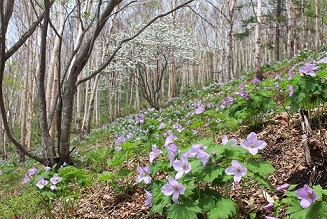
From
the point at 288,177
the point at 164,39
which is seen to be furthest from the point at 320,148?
the point at 164,39

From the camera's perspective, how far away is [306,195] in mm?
1091

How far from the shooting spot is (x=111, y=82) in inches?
741

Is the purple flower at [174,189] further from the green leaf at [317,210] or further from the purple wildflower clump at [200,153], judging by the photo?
the green leaf at [317,210]

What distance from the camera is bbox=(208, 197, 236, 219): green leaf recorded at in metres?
1.35

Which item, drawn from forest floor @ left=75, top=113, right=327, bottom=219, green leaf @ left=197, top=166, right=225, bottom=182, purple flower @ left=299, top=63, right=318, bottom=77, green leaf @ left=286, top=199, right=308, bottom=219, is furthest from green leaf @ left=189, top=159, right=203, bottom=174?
purple flower @ left=299, top=63, right=318, bottom=77

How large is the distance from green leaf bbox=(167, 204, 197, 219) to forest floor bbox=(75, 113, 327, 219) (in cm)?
73

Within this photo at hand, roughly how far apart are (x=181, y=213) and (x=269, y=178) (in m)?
1.25

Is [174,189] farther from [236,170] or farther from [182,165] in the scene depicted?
[236,170]

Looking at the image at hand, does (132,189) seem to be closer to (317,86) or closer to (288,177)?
(288,177)

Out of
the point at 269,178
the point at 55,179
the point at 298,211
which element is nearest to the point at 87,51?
the point at 55,179

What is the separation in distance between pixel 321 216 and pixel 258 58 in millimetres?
8405

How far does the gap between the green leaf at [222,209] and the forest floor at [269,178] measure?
0.60m

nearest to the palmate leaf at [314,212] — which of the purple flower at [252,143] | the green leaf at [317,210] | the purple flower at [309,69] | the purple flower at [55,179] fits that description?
the green leaf at [317,210]

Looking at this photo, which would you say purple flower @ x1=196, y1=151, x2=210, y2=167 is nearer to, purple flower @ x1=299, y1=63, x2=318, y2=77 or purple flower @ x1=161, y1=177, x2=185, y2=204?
purple flower @ x1=161, y1=177, x2=185, y2=204
